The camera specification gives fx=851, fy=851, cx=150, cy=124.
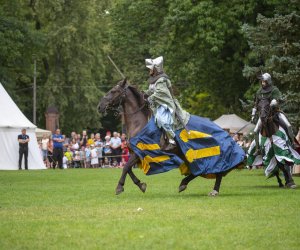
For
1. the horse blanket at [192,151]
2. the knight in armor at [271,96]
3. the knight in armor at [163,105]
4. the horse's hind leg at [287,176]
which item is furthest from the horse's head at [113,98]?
the horse's hind leg at [287,176]

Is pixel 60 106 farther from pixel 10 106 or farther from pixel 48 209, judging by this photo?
pixel 48 209

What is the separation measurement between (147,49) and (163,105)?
4016 centimetres

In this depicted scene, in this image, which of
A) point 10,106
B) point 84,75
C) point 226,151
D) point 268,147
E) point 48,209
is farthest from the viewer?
point 84,75

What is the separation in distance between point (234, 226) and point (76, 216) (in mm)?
2565

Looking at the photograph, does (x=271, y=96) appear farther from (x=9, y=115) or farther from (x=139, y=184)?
(x=9, y=115)

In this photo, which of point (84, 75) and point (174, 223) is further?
point (84, 75)

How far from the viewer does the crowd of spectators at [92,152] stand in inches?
1713

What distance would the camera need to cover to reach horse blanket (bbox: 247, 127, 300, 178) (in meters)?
19.1

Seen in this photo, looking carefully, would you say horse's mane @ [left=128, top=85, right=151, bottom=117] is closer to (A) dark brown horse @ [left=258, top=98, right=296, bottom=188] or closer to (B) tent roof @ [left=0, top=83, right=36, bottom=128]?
(A) dark brown horse @ [left=258, top=98, right=296, bottom=188]

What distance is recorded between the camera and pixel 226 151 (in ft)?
55.1

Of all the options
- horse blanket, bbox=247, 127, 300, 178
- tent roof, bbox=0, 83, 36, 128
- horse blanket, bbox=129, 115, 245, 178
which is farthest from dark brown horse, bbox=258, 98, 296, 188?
tent roof, bbox=0, 83, 36, 128

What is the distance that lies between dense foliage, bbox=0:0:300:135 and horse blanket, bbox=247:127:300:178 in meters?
9.12

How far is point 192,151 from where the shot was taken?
653 inches

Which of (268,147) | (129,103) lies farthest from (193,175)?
(268,147)
